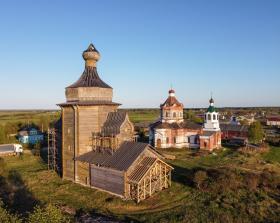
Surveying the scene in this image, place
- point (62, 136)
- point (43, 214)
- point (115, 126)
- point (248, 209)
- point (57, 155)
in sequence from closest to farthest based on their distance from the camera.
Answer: point (43, 214) < point (248, 209) < point (115, 126) < point (62, 136) < point (57, 155)

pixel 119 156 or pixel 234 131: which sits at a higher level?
pixel 119 156

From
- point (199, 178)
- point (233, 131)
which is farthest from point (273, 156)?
point (199, 178)

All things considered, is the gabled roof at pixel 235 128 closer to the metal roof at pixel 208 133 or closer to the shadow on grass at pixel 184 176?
the metal roof at pixel 208 133

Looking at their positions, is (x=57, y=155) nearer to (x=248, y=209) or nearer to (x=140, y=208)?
(x=140, y=208)

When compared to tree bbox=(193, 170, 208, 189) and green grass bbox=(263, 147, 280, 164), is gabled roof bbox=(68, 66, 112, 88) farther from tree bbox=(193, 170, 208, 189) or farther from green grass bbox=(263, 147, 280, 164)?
green grass bbox=(263, 147, 280, 164)

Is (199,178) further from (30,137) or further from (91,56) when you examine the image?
(30,137)

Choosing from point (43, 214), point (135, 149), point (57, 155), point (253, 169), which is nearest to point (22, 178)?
point (57, 155)
